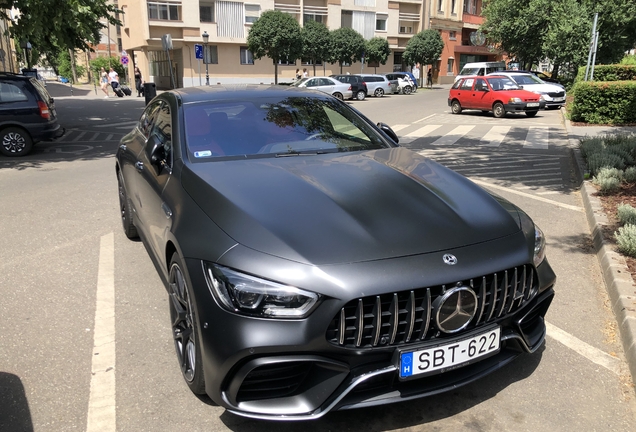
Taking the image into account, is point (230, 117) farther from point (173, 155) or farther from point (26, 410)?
point (26, 410)

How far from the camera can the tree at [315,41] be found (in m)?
42.8

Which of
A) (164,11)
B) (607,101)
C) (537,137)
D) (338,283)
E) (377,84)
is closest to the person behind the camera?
(338,283)

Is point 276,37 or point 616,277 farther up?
point 276,37

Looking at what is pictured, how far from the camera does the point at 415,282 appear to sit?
7.91ft

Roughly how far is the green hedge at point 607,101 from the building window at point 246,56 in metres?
34.9

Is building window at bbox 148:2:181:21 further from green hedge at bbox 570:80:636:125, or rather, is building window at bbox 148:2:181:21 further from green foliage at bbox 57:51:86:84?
green hedge at bbox 570:80:636:125

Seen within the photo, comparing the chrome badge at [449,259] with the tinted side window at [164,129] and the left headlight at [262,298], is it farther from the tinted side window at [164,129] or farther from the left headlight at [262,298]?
the tinted side window at [164,129]

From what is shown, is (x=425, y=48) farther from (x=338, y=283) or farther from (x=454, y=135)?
(x=338, y=283)

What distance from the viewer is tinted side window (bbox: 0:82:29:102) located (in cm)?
1124

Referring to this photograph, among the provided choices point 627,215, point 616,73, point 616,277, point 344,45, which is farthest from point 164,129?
point 344,45

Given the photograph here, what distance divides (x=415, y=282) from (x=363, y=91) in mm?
30442

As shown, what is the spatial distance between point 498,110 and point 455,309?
60.8 feet

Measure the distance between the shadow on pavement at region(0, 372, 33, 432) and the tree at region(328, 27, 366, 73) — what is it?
44.3 meters

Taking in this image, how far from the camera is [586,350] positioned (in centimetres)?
355
